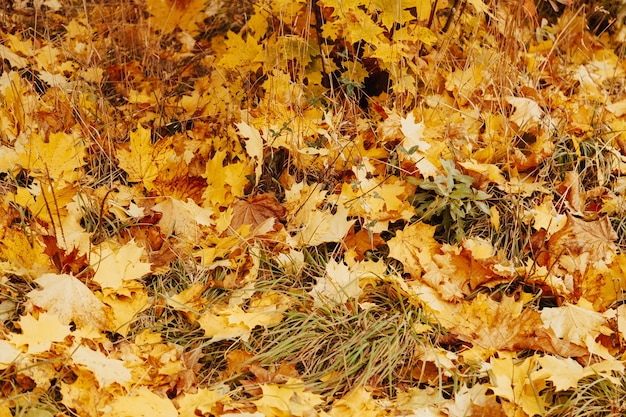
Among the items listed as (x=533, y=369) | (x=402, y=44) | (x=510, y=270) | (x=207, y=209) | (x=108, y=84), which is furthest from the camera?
(x=108, y=84)

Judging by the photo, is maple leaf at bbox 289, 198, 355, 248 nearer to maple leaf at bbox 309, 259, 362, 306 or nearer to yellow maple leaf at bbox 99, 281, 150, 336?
maple leaf at bbox 309, 259, 362, 306

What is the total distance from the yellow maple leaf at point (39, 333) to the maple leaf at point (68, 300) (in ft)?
0.24

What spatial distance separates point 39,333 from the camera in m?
1.77

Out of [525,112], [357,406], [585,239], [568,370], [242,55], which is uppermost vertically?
[525,112]

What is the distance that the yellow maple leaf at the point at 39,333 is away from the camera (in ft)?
5.72

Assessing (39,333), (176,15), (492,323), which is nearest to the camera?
(39,333)

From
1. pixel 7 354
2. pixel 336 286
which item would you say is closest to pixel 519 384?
pixel 336 286

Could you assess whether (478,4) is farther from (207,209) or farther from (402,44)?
(207,209)

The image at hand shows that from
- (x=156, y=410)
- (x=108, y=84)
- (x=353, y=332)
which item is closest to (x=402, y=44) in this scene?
(x=353, y=332)

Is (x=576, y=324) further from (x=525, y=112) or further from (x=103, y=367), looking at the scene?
(x=103, y=367)

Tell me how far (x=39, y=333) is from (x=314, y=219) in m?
0.93

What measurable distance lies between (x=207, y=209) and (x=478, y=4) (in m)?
1.22

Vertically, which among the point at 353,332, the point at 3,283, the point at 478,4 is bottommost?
the point at 3,283

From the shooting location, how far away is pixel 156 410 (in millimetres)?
1659
